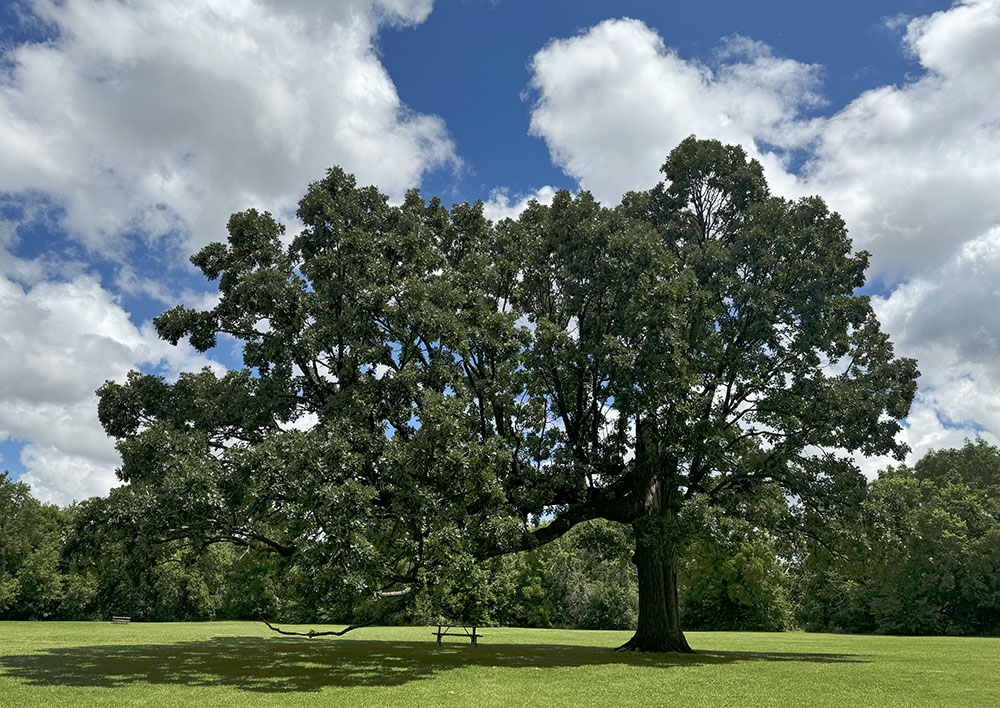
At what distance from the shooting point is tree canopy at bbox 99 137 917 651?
723 inches

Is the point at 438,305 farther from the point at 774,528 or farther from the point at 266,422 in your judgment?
the point at 774,528

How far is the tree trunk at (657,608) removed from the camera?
965 inches

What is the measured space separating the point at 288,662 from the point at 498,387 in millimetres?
11413

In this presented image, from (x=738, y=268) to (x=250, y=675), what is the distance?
2112 centimetres

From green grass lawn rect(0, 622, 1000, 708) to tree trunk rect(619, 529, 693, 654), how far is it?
1181 millimetres

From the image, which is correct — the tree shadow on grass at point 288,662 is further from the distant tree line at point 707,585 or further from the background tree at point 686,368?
the distant tree line at point 707,585

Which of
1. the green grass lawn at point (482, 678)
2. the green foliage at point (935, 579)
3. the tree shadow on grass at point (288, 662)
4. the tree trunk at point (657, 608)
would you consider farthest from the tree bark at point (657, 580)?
the green foliage at point (935, 579)

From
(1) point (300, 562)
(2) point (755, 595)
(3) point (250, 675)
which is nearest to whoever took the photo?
(1) point (300, 562)

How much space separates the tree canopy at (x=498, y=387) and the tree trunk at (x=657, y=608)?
98 millimetres

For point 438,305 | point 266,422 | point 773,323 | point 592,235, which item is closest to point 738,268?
point 773,323

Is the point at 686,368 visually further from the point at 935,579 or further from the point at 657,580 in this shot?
the point at 935,579

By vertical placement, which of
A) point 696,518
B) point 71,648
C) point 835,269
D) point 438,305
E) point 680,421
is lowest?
point 71,648

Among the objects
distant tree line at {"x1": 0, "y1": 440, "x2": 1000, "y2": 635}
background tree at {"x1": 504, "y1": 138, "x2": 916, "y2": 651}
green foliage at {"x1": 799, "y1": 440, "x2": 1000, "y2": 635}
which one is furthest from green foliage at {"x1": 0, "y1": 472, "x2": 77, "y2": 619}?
green foliage at {"x1": 799, "y1": 440, "x2": 1000, "y2": 635}

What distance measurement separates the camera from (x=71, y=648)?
26188 mm
